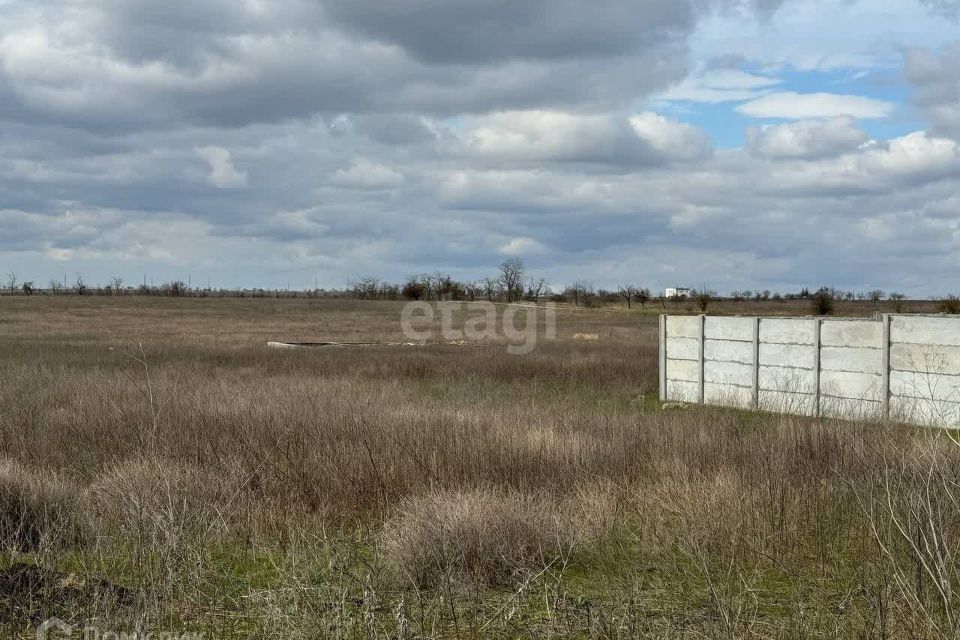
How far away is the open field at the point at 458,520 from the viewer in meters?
4.94

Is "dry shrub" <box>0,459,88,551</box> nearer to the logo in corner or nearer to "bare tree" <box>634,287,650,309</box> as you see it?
the logo in corner

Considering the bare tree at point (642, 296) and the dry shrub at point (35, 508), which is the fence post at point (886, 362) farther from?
the bare tree at point (642, 296)

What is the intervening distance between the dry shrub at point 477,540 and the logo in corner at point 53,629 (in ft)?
6.74

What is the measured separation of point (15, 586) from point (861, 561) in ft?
19.2

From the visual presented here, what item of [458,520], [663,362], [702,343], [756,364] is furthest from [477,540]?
[663,362]

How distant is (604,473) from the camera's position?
8844 millimetres

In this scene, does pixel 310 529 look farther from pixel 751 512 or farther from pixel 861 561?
pixel 861 561

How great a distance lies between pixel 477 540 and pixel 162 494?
10.6ft

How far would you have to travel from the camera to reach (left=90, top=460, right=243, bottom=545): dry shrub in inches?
275

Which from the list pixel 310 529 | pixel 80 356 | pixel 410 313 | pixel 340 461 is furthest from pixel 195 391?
pixel 410 313

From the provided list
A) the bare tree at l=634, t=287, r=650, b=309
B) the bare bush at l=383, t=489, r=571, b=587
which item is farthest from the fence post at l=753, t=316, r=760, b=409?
the bare tree at l=634, t=287, r=650, b=309

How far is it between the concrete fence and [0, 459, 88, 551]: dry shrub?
10443 millimetres

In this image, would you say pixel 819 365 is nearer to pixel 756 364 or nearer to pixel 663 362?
pixel 756 364

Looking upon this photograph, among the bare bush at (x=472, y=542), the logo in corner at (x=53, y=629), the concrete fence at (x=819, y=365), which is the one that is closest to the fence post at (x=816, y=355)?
the concrete fence at (x=819, y=365)
